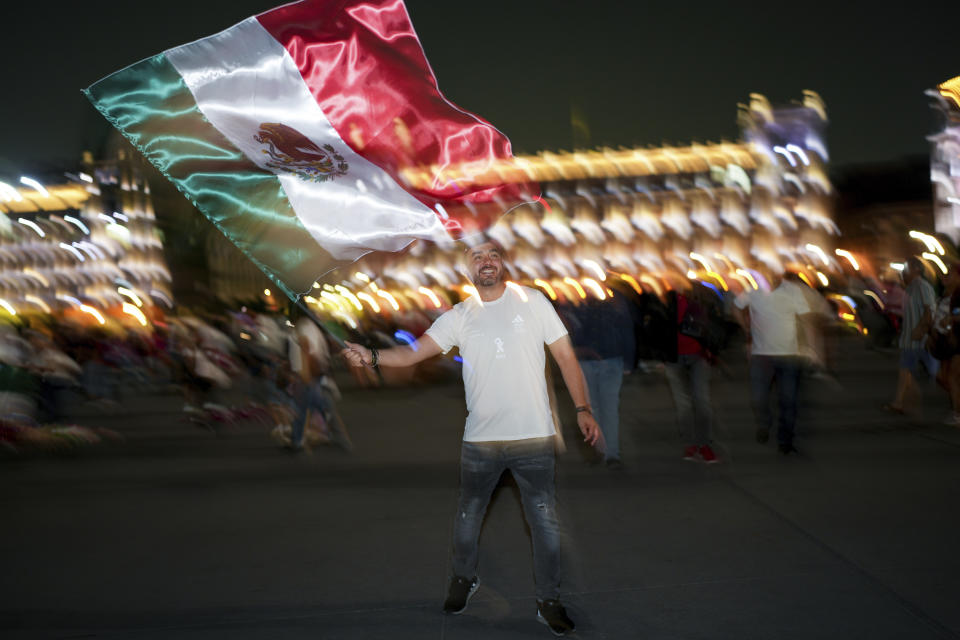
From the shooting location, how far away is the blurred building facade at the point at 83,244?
12662 cm

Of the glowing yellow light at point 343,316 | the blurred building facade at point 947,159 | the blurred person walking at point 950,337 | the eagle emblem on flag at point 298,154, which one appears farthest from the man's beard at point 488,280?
the blurred building facade at point 947,159

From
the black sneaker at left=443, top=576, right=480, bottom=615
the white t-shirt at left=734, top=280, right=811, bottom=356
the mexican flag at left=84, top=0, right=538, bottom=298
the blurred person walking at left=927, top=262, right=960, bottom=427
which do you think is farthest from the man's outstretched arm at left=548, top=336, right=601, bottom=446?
the blurred person walking at left=927, top=262, right=960, bottom=427

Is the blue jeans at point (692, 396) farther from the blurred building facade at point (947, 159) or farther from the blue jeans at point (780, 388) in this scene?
the blurred building facade at point (947, 159)

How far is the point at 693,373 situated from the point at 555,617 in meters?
5.01

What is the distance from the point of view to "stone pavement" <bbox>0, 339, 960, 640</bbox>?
15.2ft

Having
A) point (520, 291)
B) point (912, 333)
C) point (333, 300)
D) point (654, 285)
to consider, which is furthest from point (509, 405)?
point (654, 285)

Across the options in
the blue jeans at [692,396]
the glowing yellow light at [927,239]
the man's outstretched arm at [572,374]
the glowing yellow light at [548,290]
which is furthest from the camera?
the glowing yellow light at [927,239]

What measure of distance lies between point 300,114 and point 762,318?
18.0 feet

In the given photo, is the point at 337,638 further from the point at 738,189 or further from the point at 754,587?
the point at 738,189

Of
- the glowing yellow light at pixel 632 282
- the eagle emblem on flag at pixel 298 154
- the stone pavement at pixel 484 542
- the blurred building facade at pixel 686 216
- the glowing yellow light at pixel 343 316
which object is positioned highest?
the blurred building facade at pixel 686 216

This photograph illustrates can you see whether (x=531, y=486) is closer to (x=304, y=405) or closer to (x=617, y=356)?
(x=617, y=356)

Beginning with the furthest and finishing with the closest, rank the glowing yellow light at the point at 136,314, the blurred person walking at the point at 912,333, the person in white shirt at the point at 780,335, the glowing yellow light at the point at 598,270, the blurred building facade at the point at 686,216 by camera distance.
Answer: the blurred building facade at the point at 686,216
the glowing yellow light at the point at 136,314
the blurred person walking at the point at 912,333
the glowing yellow light at the point at 598,270
the person in white shirt at the point at 780,335

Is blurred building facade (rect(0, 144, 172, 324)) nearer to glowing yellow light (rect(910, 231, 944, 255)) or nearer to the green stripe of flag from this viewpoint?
glowing yellow light (rect(910, 231, 944, 255))

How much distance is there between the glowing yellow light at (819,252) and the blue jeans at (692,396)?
91.3 m
